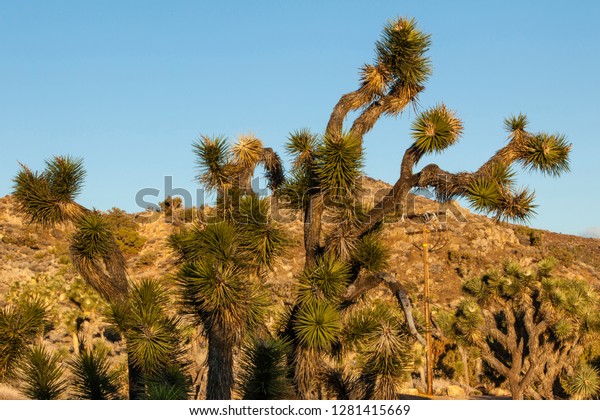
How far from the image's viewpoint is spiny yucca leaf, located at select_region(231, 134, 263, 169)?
1084 cm

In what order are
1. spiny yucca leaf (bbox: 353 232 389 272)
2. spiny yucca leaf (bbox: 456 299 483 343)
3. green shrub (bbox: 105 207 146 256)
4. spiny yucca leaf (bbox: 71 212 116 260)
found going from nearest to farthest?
spiny yucca leaf (bbox: 71 212 116 260)
spiny yucca leaf (bbox: 353 232 389 272)
spiny yucca leaf (bbox: 456 299 483 343)
green shrub (bbox: 105 207 146 256)

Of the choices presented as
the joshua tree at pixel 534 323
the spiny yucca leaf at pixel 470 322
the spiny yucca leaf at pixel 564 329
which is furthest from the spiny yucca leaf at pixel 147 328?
the spiny yucca leaf at pixel 564 329

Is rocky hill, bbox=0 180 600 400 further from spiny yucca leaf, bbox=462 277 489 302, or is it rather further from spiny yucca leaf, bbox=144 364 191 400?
spiny yucca leaf, bbox=144 364 191 400

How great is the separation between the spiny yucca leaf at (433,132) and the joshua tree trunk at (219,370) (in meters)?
3.75

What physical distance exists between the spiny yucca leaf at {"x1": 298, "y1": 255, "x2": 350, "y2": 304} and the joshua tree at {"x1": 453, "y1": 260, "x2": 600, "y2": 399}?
14.0 m

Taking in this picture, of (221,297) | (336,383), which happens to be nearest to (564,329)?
(336,383)

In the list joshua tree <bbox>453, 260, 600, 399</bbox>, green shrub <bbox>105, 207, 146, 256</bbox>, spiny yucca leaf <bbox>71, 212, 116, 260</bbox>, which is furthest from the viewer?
green shrub <bbox>105, 207, 146, 256</bbox>

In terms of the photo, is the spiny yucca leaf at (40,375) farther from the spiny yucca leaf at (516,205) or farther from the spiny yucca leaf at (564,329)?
the spiny yucca leaf at (564,329)

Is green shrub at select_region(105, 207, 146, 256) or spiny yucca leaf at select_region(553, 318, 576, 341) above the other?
green shrub at select_region(105, 207, 146, 256)

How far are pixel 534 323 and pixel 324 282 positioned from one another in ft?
59.4

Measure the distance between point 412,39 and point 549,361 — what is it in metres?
17.0

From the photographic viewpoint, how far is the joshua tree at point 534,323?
23.4m

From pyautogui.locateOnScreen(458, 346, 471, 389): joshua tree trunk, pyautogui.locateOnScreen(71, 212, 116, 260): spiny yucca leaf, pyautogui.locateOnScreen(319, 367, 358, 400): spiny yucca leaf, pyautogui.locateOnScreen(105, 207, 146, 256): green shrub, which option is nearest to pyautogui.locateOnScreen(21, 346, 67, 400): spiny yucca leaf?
pyautogui.locateOnScreen(71, 212, 116, 260): spiny yucca leaf
